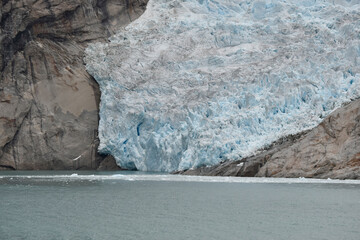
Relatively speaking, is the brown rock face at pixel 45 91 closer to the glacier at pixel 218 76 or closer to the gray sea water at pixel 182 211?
the glacier at pixel 218 76

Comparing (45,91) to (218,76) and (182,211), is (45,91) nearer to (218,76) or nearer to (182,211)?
(218,76)

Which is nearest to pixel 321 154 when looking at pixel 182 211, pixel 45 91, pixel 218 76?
pixel 218 76

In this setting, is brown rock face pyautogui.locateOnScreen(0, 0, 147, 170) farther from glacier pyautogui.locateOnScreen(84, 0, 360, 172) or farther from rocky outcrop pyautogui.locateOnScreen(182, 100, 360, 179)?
rocky outcrop pyautogui.locateOnScreen(182, 100, 360, 179)

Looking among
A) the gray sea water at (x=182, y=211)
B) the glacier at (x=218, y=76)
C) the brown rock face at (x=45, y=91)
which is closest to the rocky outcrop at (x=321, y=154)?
the glacier at (x=218, y=76)

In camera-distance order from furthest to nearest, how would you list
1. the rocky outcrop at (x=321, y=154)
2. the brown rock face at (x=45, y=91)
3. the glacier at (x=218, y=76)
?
the brown rock face at (x=45, y=91) → the glacier at (x=218, y=76) → the rocky outcrop at (x=321, y=154)

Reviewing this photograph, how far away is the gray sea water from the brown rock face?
11148 millimetres

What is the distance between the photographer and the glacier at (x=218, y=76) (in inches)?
880

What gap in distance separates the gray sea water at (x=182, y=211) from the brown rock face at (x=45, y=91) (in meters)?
11.1

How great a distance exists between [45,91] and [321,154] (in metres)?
16.2

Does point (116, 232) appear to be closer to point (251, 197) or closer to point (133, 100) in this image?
point (251, 197)

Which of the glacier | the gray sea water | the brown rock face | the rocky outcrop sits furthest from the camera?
the brown rock face

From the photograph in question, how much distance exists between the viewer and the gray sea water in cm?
894

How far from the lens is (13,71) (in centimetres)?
2906

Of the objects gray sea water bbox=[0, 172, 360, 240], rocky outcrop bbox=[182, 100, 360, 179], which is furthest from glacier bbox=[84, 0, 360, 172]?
gray sea water bbox=[0, 172, 360, 240]
